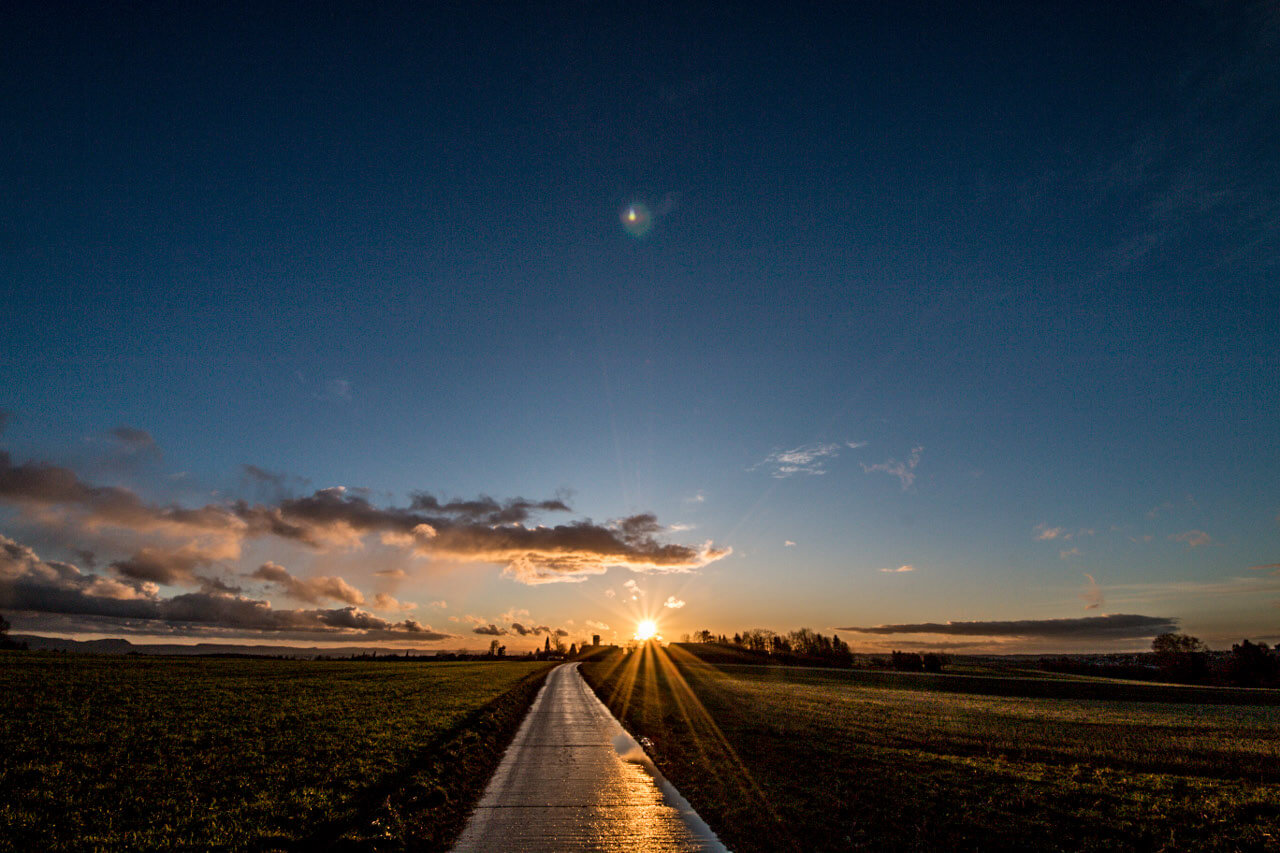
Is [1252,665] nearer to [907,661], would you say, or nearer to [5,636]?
[907,661]

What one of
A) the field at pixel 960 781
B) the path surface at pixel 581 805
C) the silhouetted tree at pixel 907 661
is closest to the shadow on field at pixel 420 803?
the path surface at pixel 581 805

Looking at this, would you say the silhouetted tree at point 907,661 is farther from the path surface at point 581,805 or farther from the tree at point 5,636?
the tree at point 5,636

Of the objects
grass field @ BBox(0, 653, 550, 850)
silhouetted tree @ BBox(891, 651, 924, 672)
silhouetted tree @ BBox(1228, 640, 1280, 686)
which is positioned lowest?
silhouetted tree @ BBox(891, 651, 924, 672)

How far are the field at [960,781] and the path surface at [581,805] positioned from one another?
2.68 ft

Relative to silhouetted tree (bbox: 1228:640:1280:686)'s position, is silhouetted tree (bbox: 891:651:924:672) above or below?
below

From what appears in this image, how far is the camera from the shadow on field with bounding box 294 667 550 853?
1090 centimetres

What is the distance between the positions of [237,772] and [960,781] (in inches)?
Result: 801

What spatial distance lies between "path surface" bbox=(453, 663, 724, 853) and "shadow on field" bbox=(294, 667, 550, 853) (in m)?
0.52

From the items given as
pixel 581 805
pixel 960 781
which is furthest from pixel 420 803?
pixel 960 781

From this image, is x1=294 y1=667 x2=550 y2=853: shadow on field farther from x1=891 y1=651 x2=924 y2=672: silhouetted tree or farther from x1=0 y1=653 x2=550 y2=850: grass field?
x1=891 y1=651 x2=924 y2=672: silhouetted tree

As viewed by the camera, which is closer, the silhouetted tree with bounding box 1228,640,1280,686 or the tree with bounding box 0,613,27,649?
the silhouetted tree with bounding box 1228,640,1280,686

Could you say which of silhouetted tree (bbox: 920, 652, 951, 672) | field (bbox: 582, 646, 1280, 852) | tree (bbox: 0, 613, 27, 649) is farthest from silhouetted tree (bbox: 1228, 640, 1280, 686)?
tree (bbox: 0, 613, 27, 649)

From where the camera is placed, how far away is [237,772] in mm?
16531

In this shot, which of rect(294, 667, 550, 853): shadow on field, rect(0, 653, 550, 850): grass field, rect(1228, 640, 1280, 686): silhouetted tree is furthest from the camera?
rect(1228, 640, 1280, 686): silhouetted tree
